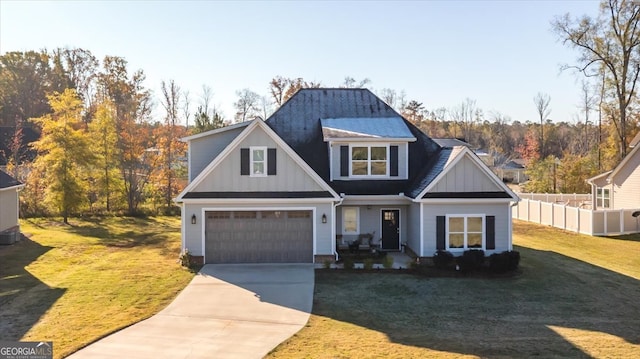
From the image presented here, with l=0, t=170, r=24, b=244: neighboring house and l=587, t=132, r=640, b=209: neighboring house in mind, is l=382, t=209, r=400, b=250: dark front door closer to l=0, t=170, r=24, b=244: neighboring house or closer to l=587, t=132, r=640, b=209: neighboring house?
l=587, t=132, r=640, b=209: neighboring house

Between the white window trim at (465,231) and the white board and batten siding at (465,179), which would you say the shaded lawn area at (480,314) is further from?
the white board and batten siding at (465,179)

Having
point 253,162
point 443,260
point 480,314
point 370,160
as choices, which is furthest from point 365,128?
point 480,314

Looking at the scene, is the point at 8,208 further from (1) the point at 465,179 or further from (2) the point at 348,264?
(1) the point at 465,179

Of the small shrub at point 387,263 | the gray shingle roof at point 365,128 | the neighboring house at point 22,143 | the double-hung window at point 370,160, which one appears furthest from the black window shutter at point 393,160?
the neighboring house at point 22,143

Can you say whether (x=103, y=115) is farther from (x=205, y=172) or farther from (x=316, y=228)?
(x=316, y=228)

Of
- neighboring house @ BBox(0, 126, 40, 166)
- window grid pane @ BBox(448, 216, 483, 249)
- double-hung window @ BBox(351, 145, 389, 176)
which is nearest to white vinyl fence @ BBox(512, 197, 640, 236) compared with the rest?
window grid pane @ BBox(448, 216, 483, 249)
